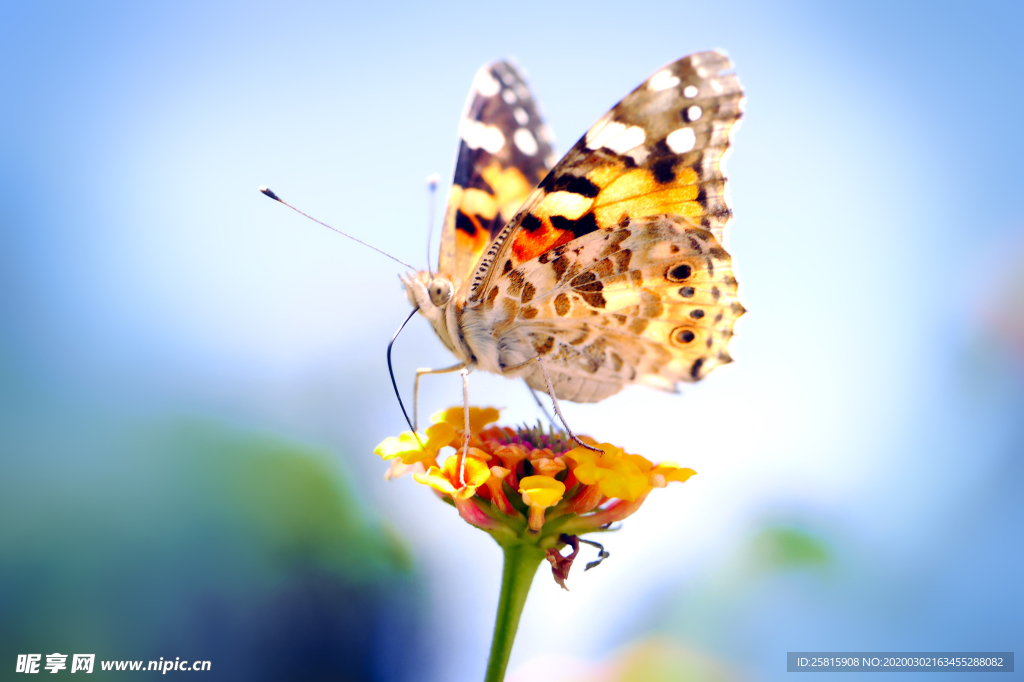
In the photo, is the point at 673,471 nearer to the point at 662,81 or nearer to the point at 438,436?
the point at 438,436

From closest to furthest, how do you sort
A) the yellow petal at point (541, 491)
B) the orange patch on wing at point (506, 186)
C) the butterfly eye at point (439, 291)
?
the yellow petal at point (541, 491), the butterfly eye at point (439, 291), the orange patch on wing at point (506, 186)

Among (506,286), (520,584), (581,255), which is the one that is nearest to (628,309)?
(581,255)

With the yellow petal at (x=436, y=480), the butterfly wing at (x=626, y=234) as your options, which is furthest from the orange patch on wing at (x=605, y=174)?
the yellow petal at (x=436, y=480)

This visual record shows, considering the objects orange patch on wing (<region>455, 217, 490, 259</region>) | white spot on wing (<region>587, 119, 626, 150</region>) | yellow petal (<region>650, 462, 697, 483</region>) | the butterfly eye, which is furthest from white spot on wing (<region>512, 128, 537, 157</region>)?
yellow petal (<region>650, 462, 697, 483</region>)

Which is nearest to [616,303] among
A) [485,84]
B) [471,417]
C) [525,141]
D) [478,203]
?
[471,417]

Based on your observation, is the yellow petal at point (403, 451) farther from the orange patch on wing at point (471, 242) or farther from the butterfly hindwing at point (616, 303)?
the orange patch on wing at point (471, 242)

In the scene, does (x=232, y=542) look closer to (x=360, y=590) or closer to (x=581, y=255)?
(x=360, y=590)

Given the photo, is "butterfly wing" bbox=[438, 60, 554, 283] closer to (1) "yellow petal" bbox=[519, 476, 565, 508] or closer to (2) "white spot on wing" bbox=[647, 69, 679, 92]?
(2) "white spot on wing" bbox=[647, 69, 679, 92]
